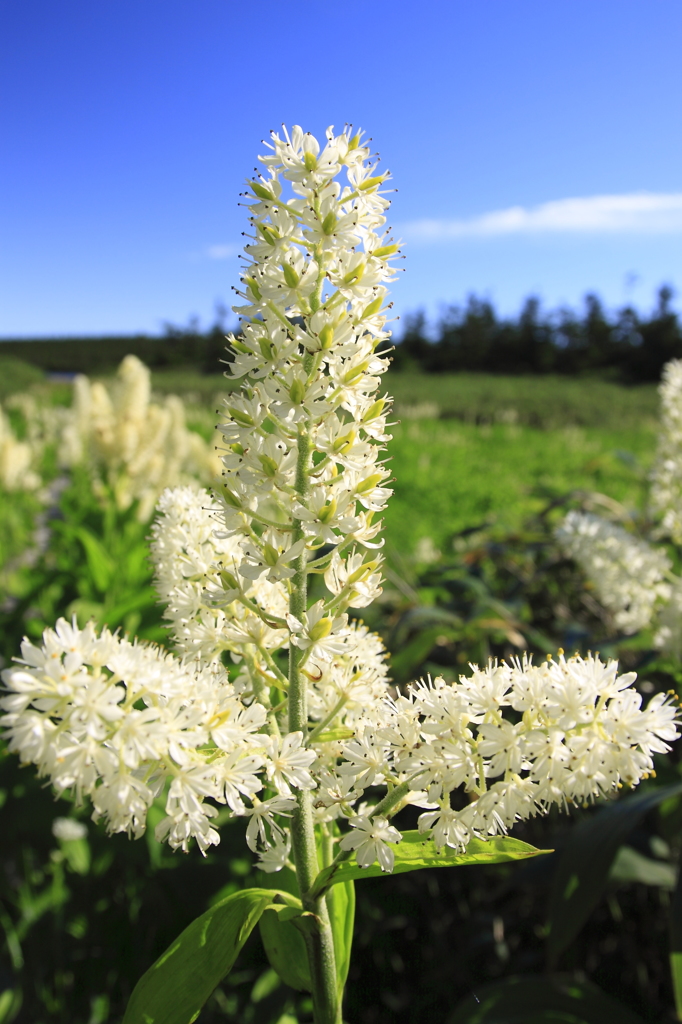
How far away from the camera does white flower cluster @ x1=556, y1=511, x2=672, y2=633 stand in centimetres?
235

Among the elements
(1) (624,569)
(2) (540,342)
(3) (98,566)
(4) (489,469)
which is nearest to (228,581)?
(1) (624,569)

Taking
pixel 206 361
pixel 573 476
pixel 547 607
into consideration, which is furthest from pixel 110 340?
pixel 547 607

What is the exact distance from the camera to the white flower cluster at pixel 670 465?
2.60m

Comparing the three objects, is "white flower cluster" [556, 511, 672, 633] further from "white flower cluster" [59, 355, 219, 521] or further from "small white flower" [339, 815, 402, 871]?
"white flower cluster" [59, 355, 219, 521]

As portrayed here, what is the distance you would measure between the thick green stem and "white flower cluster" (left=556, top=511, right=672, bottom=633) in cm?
166

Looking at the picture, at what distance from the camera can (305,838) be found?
983 mm

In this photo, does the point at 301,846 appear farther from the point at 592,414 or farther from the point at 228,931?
the point at 592,414

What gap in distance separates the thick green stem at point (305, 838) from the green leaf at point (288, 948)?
0.13 metres

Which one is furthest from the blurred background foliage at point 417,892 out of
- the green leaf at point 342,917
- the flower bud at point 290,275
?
the flower bud at point 290,275

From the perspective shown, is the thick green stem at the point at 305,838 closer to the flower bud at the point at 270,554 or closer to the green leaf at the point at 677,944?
the flower bud at the point at 270,554

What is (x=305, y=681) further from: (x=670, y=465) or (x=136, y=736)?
(x=670, y=465)

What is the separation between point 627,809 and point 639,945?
1421 mm

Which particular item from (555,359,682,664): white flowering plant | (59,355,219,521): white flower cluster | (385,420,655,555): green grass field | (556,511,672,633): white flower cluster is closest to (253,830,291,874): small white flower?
(555,359,682,664): white flowering plant

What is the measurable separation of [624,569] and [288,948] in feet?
5.77
